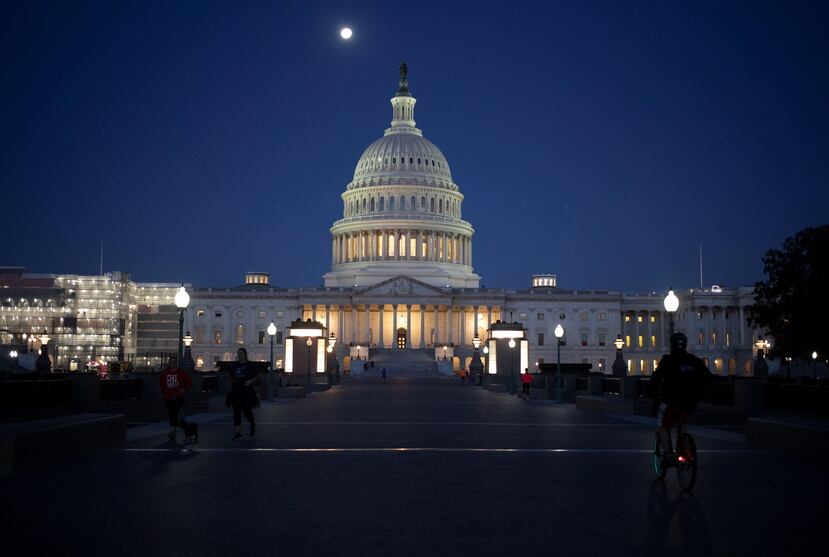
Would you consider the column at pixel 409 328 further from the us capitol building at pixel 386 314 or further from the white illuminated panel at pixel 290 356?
the white illuminated panel at pixel 290 356


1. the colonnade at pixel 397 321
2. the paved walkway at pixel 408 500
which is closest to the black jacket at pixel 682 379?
the paved walkway at pixel 408 500

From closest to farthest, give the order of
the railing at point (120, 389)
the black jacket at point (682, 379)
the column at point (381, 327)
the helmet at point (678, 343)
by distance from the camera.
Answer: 1. the black jacket at point (682, 379)
2. the helmet at point (678, 343)
3. the railing at point (120, 389)
4. the column at point (381, 327)

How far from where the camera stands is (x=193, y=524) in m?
11.9

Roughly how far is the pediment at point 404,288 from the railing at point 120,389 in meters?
112

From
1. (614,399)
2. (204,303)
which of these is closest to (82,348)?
(204,303)

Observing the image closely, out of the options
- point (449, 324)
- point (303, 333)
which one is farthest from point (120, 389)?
point (449, 324)

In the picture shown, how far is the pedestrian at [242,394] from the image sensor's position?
957 inches

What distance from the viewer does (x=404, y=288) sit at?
159 metres

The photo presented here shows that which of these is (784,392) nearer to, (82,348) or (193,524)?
(193,524)

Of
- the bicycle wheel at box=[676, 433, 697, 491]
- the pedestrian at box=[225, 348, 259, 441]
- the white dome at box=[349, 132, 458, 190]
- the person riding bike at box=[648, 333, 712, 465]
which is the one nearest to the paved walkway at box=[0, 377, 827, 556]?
the bicycle wheel at box=[676, 433, 697, 491]

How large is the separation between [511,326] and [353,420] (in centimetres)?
4438

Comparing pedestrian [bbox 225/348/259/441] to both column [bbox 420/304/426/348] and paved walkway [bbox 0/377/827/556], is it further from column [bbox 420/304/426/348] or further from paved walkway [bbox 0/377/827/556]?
column [bbox 420/304/426/348]

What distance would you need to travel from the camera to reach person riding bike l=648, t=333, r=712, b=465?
15047 mm

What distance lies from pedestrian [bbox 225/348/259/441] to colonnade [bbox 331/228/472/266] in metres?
152
